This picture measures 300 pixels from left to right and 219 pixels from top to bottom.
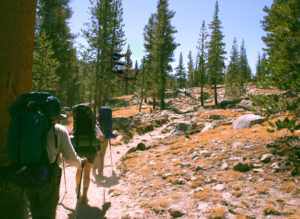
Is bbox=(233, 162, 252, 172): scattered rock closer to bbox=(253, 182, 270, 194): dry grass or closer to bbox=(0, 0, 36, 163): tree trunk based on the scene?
bbox=(253, 182, 270, 194): dry grass

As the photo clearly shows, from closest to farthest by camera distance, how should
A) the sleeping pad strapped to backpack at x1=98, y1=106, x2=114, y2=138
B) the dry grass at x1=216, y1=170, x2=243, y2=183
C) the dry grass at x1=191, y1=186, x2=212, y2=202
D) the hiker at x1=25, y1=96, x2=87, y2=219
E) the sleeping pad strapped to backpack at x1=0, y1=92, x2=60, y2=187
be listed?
the sleeping pad strapped to backpack at x1=0, y1=92, x2=60, y2=187 < the hiker at x1=25, y1=96, x2=87, y2=219 < the dry grass at x1=191, y1=186, x2=212, y2=202 < the dry grass at x1=216, y1=170, x2=243, y2=183 < the sleeping pad strapped to backpack at x1=98, y1=106, x2=114, y2=138

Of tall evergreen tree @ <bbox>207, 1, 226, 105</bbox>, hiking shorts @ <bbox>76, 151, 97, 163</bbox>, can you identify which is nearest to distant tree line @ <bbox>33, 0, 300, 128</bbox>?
tall evergreen tree @ <bbox>207, 1, 226, 105</bbox>

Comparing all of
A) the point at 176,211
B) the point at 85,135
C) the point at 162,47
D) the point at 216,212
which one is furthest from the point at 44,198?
the point at 162,47

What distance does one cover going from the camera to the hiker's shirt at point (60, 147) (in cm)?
255

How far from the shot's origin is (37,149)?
7.43 ft

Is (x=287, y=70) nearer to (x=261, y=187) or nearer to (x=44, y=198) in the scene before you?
(x=261, y=187)

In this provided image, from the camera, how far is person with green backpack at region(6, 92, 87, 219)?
2.24 m

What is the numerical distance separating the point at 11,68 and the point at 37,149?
168cm

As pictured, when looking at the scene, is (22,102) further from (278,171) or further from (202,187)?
(278,171)

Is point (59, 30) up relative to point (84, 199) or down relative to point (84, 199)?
up

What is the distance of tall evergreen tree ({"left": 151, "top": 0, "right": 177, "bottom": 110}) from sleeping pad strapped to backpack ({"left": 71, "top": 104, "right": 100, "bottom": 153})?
24294 mm

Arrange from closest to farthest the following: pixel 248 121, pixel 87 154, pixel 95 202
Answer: pixel 87 154 < pixel 95 202 < pixel 248 121

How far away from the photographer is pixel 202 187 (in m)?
4.95

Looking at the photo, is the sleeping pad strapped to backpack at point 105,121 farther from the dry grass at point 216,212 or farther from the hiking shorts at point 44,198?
the hiking shorts at point 44,198
